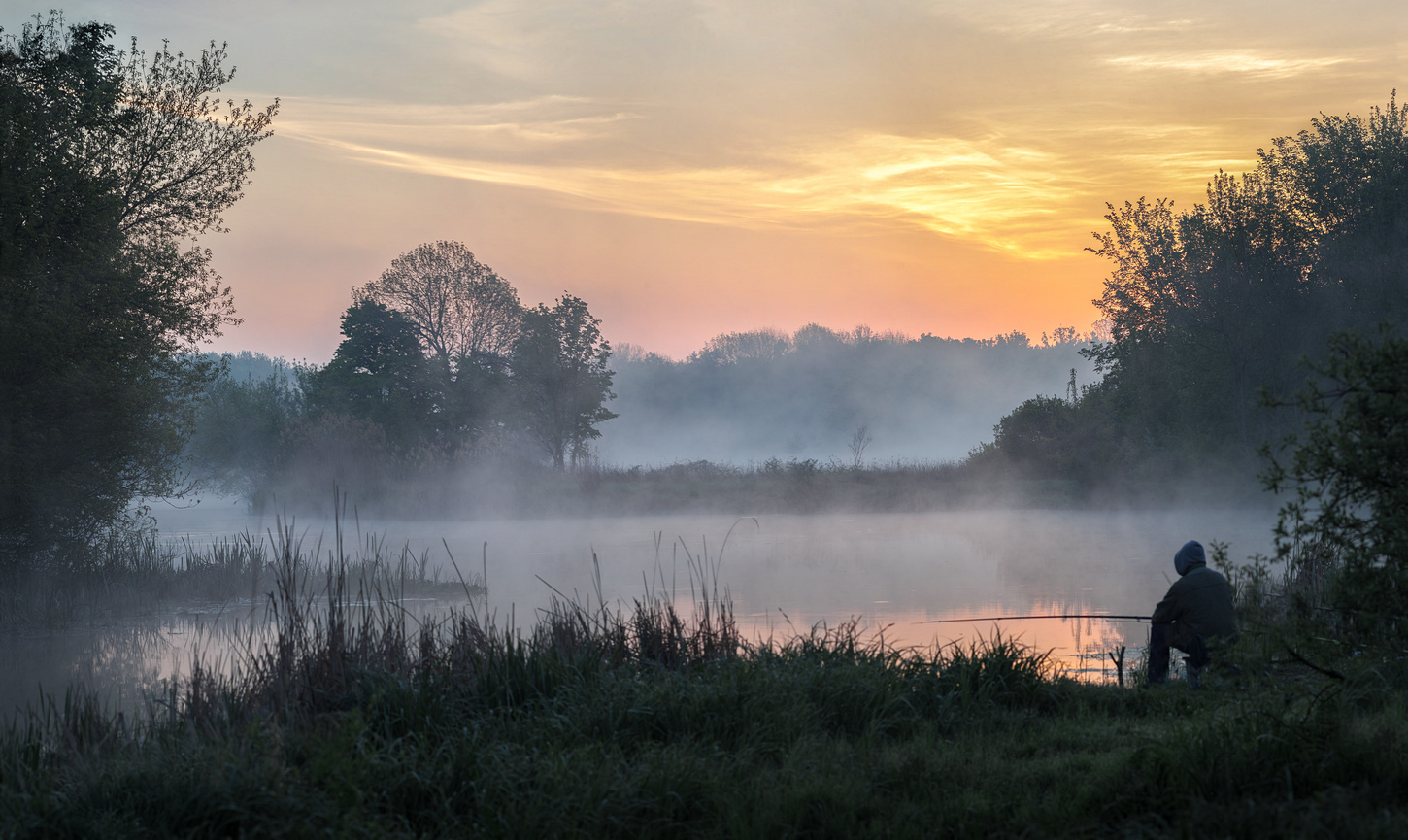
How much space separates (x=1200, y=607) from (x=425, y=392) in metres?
39.3

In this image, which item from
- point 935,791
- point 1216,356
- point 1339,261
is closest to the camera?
point 935,791

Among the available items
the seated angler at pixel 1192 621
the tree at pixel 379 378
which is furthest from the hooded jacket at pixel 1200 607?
the tree at pixel 379 378

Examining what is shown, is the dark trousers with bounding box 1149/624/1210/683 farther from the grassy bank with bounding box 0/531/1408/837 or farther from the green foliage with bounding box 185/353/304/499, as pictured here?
the green foliage with bounding box 185/353/304/499

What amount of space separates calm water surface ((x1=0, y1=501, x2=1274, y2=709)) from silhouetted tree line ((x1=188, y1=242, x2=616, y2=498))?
13.7 ft

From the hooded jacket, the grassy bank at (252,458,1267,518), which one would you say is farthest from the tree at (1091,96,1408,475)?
the hooded jacket

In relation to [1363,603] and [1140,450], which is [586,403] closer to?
[1140,450]

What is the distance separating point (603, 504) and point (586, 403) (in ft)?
21.6

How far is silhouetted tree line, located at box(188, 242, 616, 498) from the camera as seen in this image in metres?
35.4

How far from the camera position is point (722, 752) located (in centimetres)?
486

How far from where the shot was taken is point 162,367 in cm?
1592

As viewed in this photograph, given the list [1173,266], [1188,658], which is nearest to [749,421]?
[1173,266]

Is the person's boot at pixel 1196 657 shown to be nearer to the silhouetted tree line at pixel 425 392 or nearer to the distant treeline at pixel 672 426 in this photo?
the distant treeline at pixel 672 426

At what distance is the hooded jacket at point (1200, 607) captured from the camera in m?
7.10

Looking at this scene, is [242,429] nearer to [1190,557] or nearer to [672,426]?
[1190,557]
